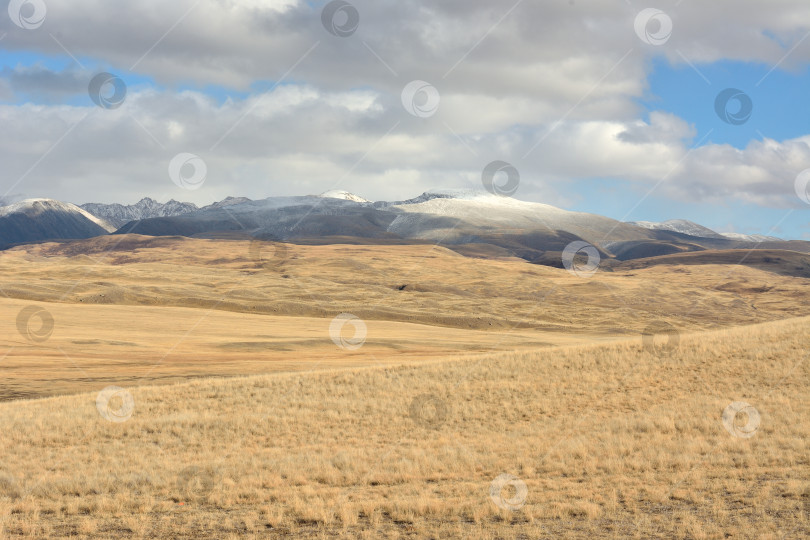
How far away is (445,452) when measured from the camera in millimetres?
22859

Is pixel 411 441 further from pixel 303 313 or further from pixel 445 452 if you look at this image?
pixel 303 313

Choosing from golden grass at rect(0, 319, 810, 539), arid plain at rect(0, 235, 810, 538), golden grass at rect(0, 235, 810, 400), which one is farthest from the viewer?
golden grass at rect(0, 235, 810, 400)

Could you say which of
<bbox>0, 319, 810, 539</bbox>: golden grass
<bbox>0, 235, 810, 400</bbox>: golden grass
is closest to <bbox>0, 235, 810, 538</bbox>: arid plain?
<bbox>0, 319, 810, 539</bbox>: golden grass

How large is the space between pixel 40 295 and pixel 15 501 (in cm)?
9814

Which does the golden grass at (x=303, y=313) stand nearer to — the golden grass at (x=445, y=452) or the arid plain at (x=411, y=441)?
the arid plain at (x=411, y=441)

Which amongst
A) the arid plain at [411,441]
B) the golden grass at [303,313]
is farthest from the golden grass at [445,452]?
the golden grass at [303,313]

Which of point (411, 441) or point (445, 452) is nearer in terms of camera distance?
point (445, 452)

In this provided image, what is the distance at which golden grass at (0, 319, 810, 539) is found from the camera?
1528cm

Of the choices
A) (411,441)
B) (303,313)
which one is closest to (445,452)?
(411,441)

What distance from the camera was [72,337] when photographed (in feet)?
216

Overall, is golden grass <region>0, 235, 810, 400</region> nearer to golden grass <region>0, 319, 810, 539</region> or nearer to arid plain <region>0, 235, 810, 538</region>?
arid plain <region>0, 235, 810, 538</region>

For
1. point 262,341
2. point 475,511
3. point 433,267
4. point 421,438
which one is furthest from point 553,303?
point 475,511

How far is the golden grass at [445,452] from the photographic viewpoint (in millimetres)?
15281

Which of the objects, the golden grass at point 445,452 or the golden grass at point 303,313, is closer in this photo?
the golden grass at point 445,452
